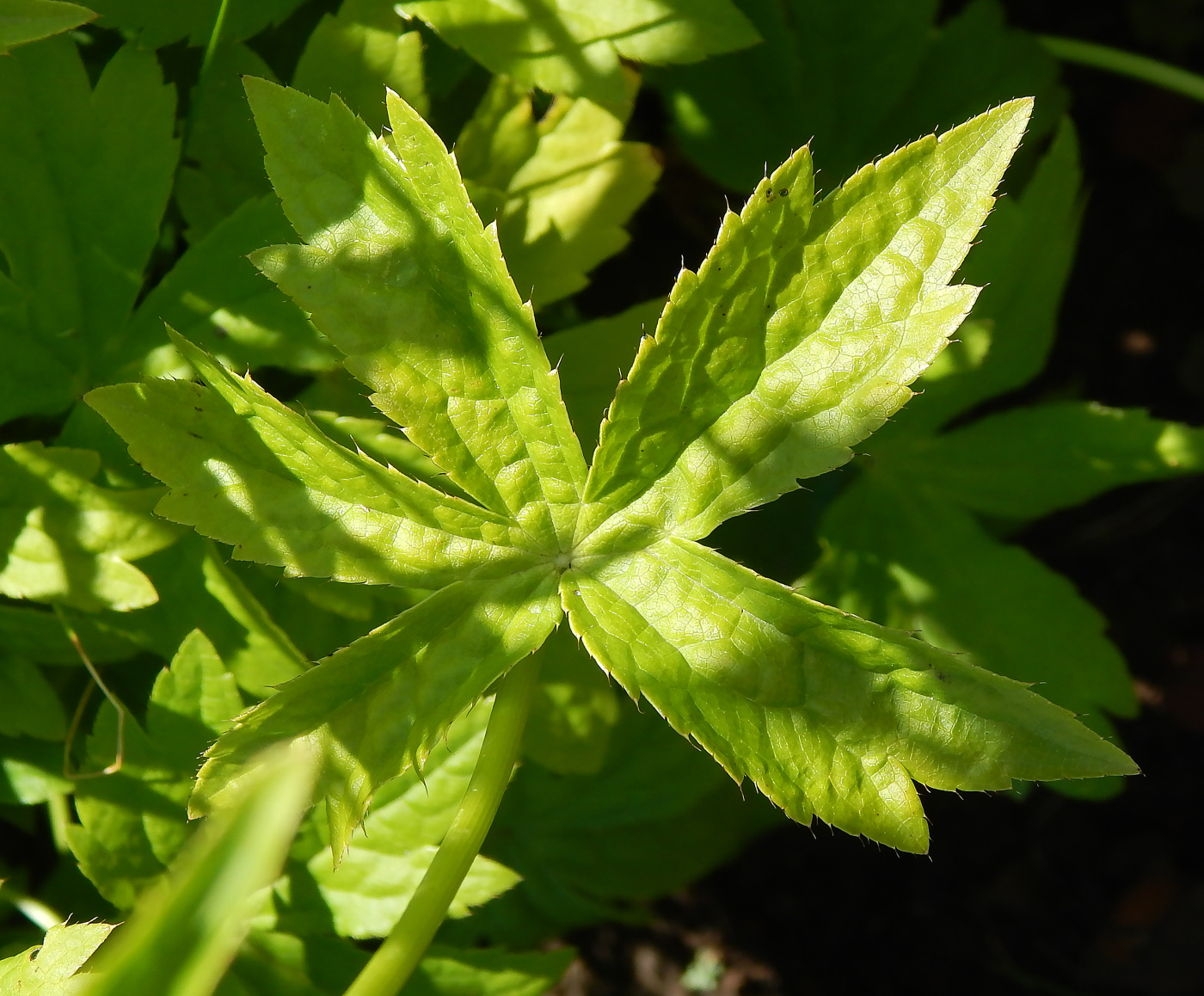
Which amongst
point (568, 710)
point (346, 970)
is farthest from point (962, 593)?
point (346, 970)

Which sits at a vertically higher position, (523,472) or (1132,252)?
(523,472)

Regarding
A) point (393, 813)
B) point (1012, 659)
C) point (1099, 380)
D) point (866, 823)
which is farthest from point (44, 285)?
point (1099, 380)

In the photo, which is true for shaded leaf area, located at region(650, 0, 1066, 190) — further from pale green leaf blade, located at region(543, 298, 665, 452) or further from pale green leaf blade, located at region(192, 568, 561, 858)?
pale green leaf blade, located at region(192, 568, 561, 858)

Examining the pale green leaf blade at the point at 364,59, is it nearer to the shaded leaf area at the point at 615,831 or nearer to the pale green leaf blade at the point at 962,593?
the pale green leaf blade at the point at 962,593

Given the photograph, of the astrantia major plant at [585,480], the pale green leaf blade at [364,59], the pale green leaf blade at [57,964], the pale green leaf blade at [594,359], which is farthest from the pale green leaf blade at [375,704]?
the pale green leaf blade at [364,59]

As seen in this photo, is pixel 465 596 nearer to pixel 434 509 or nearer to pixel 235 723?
pixel 434 509
